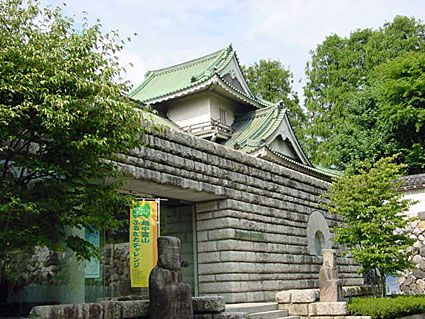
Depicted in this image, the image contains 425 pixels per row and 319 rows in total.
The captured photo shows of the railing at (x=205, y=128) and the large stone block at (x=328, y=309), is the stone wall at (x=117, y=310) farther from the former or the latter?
the railing at (x=205, y=128)

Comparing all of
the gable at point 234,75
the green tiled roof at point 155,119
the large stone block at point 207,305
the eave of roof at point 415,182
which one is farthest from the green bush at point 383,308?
the gable at point 234,75

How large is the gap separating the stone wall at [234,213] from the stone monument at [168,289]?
322 cm

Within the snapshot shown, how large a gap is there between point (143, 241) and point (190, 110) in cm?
1211

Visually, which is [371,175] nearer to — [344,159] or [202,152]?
[202,152]

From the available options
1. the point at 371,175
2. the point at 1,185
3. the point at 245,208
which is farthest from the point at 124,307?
the point at 371,175

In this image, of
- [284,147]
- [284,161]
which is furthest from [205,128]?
[284,147]

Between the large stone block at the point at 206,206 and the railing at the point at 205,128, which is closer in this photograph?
the large stone block at the point at 206,206

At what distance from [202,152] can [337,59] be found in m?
27.9

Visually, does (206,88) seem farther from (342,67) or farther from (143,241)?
(342,67)

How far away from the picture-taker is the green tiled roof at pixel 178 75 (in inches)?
886

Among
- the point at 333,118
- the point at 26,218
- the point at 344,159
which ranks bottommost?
the point at 26,218

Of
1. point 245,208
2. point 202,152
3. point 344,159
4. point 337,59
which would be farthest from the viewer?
point 337,59

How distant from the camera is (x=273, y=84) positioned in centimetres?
3844

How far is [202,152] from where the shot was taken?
12039 mm
